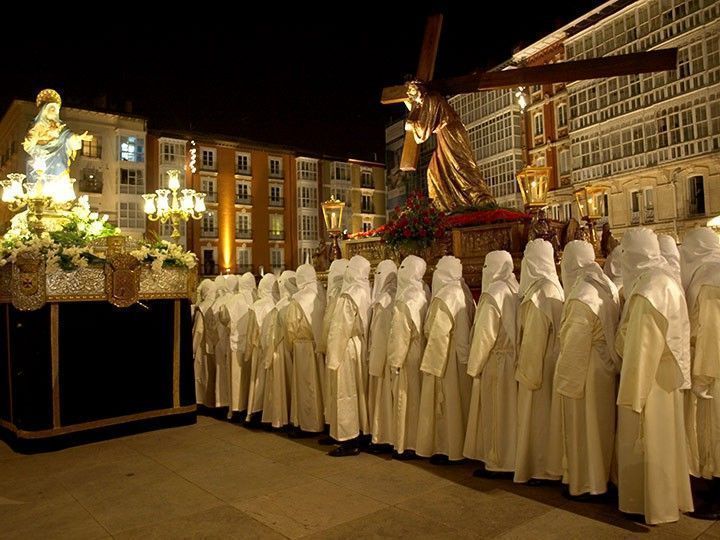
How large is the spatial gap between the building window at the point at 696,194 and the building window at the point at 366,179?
27391mm

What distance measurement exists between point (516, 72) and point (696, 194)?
17562 millimetres

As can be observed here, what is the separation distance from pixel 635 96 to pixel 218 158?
2708 cm

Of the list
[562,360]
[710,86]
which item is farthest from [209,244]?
[562,360]

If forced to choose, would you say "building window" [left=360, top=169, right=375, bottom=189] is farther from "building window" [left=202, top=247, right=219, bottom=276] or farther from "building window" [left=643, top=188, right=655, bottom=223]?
"building window" [left=643, top=188, right=655, bottom=223]

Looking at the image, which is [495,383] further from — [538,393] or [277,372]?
[277,372]

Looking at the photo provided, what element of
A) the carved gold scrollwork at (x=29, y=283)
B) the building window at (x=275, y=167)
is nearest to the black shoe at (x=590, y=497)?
the carved gold scrollwork at (x=29, y=283)

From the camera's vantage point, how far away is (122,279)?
733 centimetres

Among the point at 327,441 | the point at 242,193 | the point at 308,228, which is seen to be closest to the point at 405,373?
the point at 327,441

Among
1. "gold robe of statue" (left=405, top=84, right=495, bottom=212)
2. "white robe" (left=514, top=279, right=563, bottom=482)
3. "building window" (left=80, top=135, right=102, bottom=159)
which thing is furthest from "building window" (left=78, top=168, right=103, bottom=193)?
"white robe" (left=514, top=279, right=563, bottom=482)

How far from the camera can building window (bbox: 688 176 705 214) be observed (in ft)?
78.1

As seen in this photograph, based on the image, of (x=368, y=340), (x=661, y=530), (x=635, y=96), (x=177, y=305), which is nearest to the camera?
(x=661, y=530)

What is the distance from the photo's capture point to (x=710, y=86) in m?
22.9

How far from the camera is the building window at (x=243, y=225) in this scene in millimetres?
41469

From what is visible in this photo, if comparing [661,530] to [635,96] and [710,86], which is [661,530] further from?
[635,96]
